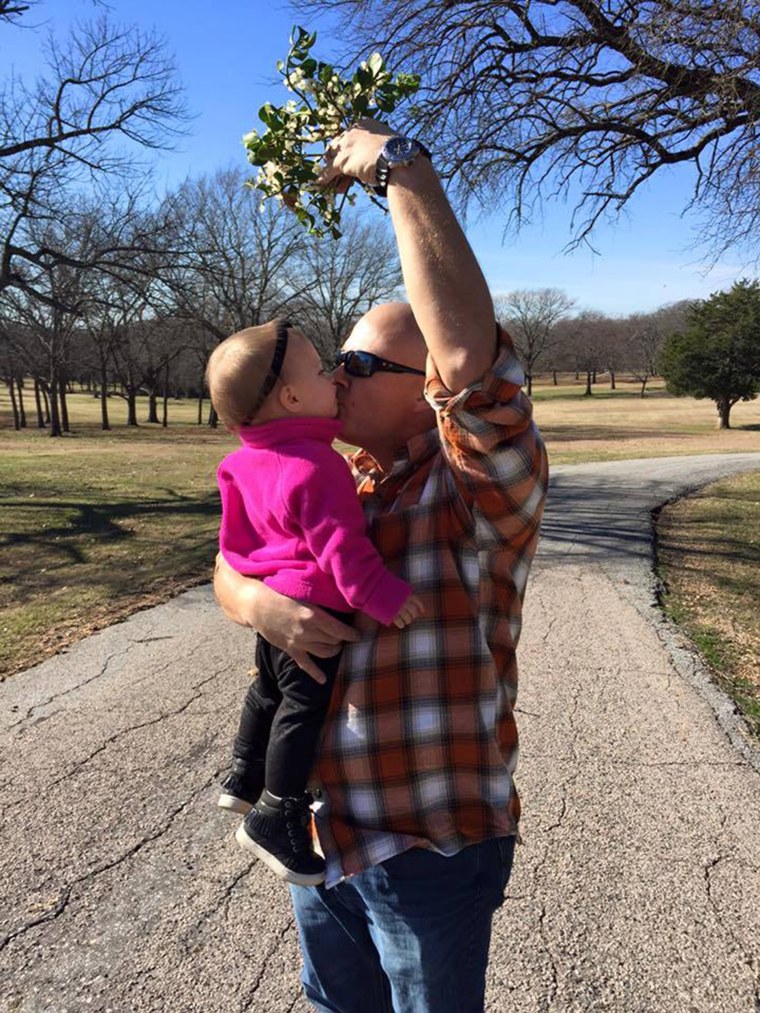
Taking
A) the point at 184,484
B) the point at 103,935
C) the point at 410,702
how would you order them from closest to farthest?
1. the point at 410,702
2. the point at 103,935
3. the point at 184,484

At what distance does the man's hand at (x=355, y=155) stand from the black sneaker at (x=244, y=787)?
1341mm

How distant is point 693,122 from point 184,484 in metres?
11.2

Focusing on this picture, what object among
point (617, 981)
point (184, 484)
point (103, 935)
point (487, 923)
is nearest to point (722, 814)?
point (617, 981)

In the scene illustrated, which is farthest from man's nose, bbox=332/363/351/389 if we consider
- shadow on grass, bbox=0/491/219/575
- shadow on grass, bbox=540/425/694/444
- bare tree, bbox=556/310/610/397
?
bare tree, bbox=556/310/610/397

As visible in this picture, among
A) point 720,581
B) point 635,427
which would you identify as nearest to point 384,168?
point 720,581

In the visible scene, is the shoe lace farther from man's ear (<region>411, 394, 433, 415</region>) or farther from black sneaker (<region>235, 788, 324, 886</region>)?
man's ear (<region>411, 394, 433, 415</region>)

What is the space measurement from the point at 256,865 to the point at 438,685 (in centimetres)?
208

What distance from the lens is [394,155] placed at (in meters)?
1.40

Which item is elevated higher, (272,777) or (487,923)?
(272,777)

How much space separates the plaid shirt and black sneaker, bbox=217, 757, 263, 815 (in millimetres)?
360

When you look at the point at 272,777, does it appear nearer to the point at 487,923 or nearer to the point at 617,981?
the point at 487,923

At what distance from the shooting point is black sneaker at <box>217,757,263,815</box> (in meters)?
1.86

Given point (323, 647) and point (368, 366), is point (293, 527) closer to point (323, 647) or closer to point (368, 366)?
point (323, 647)

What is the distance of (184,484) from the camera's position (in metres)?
16.1
